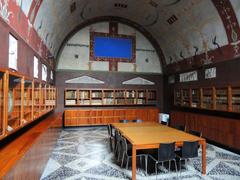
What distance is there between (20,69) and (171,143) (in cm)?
314

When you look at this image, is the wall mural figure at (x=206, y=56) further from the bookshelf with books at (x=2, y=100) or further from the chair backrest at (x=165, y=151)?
the bookshelf with books at (x=2, y=100)

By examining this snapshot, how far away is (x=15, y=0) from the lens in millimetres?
2803

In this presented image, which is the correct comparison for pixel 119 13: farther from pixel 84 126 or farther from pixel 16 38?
pixel 16 38

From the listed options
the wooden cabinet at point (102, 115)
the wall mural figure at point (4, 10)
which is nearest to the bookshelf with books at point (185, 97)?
the wooden cabinet at point (102, 115)

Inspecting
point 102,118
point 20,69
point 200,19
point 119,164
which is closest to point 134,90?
point 102,118

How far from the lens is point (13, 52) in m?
2.90

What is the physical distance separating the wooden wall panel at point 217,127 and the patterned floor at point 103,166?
1.10 ft

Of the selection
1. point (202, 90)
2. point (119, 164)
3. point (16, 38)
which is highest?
point (16, 38)

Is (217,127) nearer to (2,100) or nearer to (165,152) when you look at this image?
(165,152)

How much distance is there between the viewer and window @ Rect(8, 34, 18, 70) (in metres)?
2.77

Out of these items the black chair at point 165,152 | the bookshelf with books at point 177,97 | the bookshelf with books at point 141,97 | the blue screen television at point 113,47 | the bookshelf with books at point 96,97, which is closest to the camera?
the black chair at point 165,152

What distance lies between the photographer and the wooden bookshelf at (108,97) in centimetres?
848

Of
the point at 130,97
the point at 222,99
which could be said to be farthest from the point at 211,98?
the point at 130,97

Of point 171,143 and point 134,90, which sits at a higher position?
point 134,90
